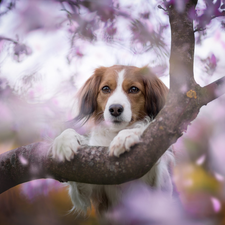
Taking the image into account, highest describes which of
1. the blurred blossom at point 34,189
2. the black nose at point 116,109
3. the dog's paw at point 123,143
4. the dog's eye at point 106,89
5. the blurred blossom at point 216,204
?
the dog's eye at point 106,89

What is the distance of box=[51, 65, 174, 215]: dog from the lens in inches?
69.7

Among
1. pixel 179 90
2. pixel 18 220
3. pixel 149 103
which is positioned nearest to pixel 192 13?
pixel 179 90

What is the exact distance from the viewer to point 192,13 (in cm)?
156

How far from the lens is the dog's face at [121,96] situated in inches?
67.7

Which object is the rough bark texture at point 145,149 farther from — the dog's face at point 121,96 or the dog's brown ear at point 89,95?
the dog's brown ear at point 89,95

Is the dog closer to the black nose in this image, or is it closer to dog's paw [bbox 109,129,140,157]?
the black nose

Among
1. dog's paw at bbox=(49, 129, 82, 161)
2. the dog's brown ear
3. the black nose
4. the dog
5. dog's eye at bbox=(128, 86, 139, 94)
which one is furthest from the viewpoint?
the dog's brown ear

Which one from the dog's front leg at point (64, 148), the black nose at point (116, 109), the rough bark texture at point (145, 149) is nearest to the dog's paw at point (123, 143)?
the rough bark texture at point (145, 149)

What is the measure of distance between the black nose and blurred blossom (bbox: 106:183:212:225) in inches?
26.2

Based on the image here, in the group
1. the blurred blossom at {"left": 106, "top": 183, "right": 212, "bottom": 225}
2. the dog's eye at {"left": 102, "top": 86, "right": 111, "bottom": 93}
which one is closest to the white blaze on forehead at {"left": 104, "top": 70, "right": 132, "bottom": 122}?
the dog's eye at {"left": 102, "top": 86, "right": 111, "bottom": 93}

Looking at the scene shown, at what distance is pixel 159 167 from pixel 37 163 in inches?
40.2

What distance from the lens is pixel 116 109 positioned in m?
1.66

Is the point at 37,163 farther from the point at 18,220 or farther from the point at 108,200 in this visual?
the point at 108,200

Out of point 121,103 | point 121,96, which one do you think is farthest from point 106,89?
point 121,103
